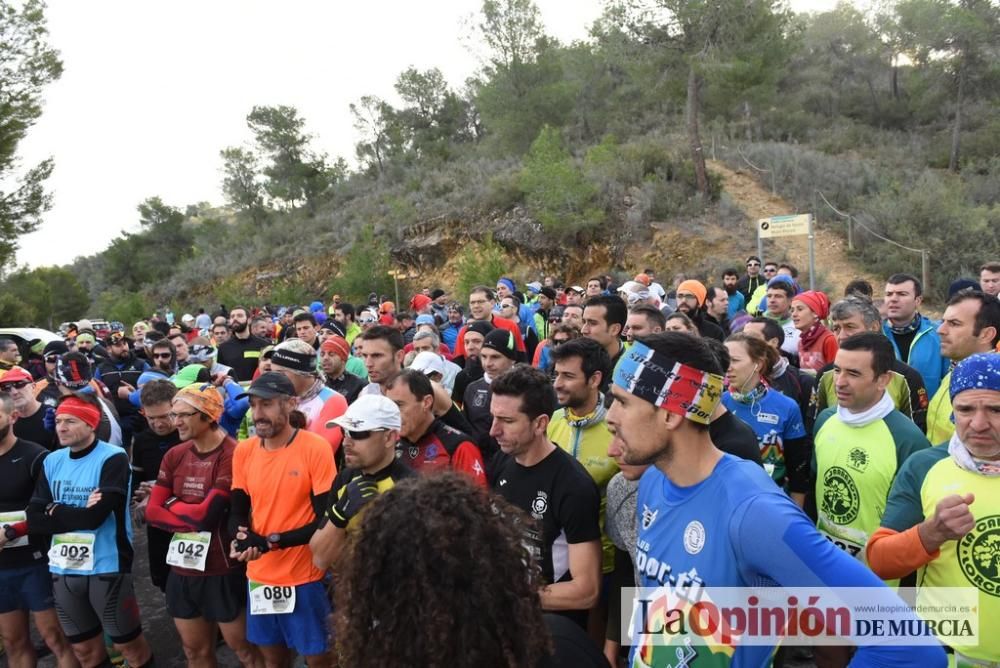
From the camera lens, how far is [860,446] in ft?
10.6

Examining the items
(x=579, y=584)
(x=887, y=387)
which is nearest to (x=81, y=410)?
(x=579, y=584)

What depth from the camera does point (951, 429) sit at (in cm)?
344

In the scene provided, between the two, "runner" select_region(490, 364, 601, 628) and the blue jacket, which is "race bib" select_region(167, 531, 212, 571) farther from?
the blue jacket

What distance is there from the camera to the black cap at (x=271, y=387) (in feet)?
12.0

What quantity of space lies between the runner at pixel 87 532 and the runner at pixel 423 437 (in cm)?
203

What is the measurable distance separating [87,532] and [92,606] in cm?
53

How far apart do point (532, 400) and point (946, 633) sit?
71.4 inches


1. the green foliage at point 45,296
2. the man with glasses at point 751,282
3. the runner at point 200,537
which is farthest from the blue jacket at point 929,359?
the green foliage at point 45,296

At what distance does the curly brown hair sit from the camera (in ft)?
4.46

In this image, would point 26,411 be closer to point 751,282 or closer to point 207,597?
point 207,597

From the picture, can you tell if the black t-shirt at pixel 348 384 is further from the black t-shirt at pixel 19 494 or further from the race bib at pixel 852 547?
the race bib at pixel 852 547

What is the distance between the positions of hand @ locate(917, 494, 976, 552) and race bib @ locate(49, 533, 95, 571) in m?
4.51

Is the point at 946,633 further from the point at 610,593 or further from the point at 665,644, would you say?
the point at 610,593

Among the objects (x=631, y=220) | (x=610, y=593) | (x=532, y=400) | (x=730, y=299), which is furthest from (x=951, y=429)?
(x=631, y=220)
